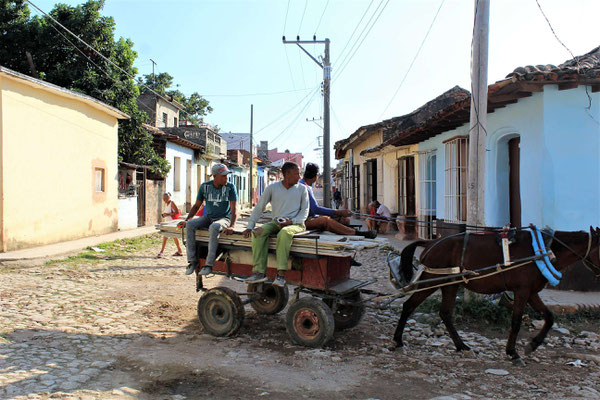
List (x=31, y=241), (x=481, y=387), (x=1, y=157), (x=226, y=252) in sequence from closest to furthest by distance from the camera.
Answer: (x=481, y=387), (x=226, y=252), (x=1, y=157), (x=31, y=241)

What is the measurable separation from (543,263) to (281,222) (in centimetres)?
255

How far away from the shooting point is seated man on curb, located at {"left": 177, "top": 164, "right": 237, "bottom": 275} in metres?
4.96

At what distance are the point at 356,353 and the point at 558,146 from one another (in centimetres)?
434

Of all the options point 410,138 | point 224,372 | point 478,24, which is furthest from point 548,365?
point 410,138

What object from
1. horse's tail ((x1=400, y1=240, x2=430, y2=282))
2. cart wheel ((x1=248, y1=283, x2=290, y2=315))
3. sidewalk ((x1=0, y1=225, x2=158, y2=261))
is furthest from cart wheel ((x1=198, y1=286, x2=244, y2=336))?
sidewalk ((x1=0, y1=225, x2=158, y2=261))

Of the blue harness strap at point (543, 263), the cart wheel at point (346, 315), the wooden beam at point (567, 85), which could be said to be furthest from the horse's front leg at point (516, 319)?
the wooden beam at point (567, 85)

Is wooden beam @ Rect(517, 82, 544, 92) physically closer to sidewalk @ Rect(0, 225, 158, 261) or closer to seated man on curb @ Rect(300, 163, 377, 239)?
seated man on curb @ Rect(300, 163, 377, 239)

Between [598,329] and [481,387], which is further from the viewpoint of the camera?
[598,329]

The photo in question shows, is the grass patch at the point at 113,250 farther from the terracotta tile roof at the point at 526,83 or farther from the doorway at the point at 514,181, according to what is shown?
the doorway at the point at 514,181

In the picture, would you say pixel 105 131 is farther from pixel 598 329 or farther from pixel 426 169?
Answer: pixel 598 329

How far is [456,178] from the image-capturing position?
9.83 metres

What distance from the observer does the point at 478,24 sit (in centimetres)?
593

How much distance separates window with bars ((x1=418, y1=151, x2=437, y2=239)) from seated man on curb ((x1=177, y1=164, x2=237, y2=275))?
759 cm

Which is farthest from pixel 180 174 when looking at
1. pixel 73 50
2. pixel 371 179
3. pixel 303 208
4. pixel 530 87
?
pixel 530 87
